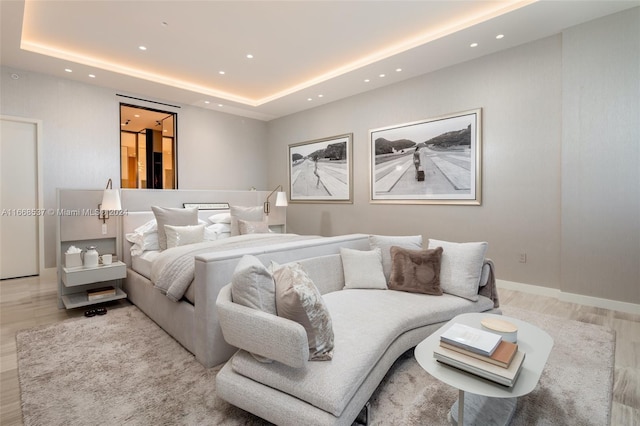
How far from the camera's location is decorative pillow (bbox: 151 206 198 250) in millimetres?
3620

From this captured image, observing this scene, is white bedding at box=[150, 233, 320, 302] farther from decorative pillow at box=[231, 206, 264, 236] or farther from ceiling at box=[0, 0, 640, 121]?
ceiling at box=[0, 0, 640, 121]

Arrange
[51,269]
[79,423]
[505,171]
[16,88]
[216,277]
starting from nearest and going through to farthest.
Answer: [79,423] < [216,277] < [505,171] < [16,88] < [51,269]

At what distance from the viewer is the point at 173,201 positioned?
15.3 feet

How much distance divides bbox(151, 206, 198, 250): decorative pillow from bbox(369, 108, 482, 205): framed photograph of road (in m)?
2.81

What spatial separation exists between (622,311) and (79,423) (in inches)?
177

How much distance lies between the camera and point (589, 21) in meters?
3.22

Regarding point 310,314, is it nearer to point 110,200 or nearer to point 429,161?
point 110,200

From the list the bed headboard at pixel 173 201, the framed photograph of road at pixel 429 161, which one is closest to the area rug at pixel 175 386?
the bed headboard at pixel 173 201

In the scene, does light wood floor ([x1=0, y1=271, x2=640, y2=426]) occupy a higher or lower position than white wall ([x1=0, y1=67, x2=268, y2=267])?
lower

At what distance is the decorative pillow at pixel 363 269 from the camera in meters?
2.64

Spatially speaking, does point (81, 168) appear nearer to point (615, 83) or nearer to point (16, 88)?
point (16, 88)

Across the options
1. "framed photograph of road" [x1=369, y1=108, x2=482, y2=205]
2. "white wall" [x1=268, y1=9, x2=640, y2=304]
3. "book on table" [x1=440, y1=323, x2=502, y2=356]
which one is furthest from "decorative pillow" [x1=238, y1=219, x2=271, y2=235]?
"book on table" [x1=440, y1=323, x2=502, y2=356]

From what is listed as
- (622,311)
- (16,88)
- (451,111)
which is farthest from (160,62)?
(622,311)

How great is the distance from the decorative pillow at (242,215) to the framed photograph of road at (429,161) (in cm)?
191
